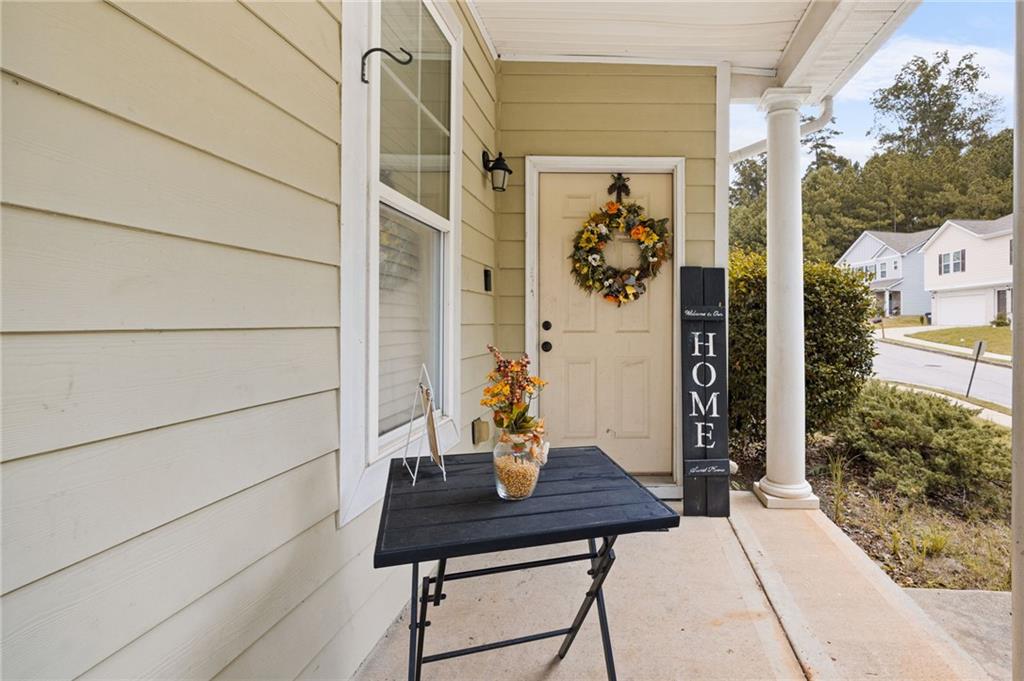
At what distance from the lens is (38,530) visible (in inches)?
24.8

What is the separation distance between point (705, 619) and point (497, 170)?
8.39 ft

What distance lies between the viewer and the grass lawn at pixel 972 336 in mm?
3838

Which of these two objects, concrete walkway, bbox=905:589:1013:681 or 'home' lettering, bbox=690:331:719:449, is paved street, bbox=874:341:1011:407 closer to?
'home' lettering, bbox=690:331:719:449

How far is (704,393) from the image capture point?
2.92 metres

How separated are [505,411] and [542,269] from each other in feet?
6.57

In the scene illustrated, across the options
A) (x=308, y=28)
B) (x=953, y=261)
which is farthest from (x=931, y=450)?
(x=308, y=28)

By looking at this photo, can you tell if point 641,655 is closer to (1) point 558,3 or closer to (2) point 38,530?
(2) point 38,530

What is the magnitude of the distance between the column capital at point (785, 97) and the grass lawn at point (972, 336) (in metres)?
2.66

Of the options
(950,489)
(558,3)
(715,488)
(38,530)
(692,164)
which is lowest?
(950,489)

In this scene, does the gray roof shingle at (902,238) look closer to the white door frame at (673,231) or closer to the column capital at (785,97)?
the column capital at (785,97)

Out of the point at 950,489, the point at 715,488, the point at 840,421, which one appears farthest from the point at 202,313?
the point at 950,489

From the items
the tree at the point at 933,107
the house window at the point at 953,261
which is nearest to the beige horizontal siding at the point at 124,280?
the house window at the point at 953,261

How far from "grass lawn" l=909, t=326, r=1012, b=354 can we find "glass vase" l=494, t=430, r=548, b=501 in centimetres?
461

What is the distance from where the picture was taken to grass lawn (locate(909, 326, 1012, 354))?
3.84m
